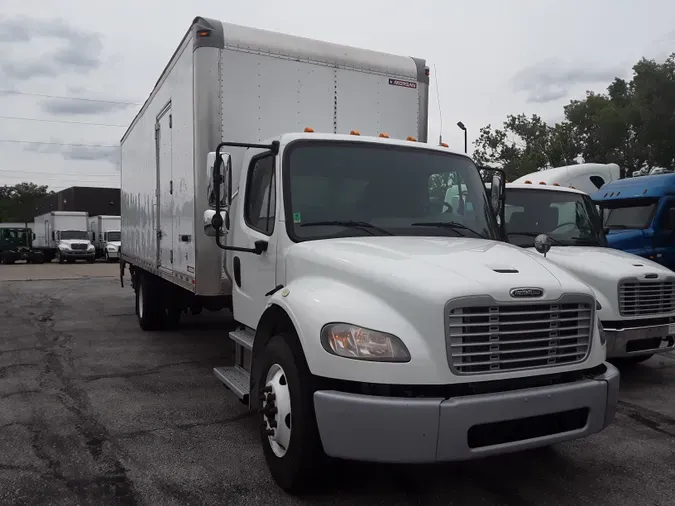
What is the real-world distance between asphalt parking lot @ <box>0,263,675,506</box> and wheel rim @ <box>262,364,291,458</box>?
0.33 m

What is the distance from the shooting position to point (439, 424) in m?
3.06

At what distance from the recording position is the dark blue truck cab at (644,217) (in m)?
9.65

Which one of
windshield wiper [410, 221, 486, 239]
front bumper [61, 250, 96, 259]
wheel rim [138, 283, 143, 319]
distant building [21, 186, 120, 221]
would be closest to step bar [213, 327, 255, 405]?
windshield wiper [410, 221, 486, 239]

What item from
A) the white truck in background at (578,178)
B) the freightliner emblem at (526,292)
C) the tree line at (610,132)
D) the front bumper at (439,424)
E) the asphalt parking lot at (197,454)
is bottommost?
the asphalt parking lot at (197,454)

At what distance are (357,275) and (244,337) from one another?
1.74 meters

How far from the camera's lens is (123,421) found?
5.27 m

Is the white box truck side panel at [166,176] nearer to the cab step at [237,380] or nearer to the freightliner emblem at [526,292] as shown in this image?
the cab step at [237,380]

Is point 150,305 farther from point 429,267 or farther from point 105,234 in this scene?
point 105,234

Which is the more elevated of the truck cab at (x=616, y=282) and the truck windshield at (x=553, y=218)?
the truck windshield at (x=553, y=218)

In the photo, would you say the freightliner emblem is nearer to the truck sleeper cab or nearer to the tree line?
the truck sleeper cab

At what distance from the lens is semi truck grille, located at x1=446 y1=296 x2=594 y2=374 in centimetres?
324

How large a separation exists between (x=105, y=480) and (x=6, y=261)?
4037 centimetres

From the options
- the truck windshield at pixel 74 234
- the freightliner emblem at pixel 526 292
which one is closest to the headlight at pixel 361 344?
the freightliner emblem at pixel 526 292

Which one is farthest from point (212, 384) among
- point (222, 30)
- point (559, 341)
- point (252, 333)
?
point (559, 341)
